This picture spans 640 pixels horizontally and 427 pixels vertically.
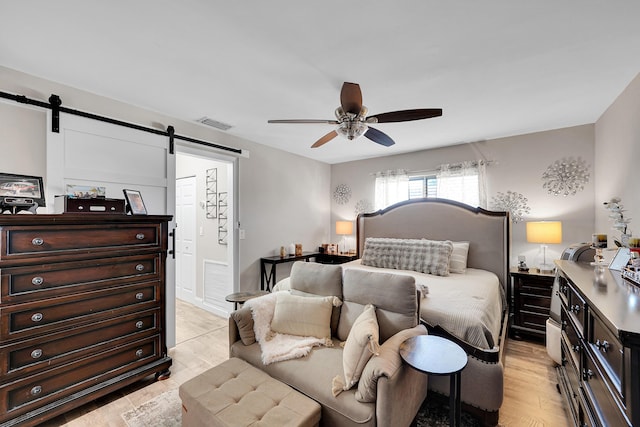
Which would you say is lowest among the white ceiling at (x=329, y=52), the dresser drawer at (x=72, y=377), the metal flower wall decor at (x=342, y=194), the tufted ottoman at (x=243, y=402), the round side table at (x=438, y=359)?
the dresser drawer at (x=72, y=377)

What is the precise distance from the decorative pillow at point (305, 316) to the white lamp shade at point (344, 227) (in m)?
2.87

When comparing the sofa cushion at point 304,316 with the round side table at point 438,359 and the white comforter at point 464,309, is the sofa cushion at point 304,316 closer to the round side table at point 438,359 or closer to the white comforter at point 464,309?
the round side table at point 438,359

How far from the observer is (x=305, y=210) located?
4.94 metres

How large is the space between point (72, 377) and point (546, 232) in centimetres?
460

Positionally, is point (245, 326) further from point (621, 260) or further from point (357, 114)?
point (621, 260)

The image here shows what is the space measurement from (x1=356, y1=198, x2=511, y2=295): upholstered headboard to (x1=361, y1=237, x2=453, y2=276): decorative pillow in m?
0.38

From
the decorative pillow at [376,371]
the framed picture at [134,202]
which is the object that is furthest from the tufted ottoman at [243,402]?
the framed picture at [134,202]

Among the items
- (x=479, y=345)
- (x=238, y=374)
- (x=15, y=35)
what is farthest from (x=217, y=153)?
(x=479, y=345)

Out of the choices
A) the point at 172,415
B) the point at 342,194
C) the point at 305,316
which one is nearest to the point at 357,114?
the point at 305,316

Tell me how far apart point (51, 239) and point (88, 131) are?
1129 mm

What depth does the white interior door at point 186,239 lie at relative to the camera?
459 cm

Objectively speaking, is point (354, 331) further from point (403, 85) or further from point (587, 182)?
point (587, 182)

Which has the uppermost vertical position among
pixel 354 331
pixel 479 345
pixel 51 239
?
pixel 51 239

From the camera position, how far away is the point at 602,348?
117cm
